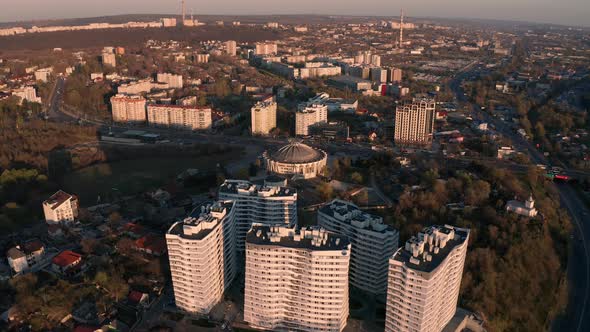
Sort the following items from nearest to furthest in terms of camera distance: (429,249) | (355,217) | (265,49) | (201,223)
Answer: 1. (429,249)
2. (201,223)
3. (355,217)
4. (265,49)

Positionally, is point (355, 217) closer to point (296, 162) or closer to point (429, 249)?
point (429, 249)

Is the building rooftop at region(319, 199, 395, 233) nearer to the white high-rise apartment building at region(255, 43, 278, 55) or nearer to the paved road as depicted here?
the paved road

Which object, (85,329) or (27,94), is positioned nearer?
(85,329)

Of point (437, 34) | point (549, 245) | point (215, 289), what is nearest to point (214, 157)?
point (215, 289)

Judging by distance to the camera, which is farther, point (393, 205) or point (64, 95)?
point (64, 95)

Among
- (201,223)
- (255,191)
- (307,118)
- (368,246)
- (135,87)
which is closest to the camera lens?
(201,223)

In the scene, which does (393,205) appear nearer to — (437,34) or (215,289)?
(215,289)

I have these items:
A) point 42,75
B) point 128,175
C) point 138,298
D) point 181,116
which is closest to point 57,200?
point 128,175
